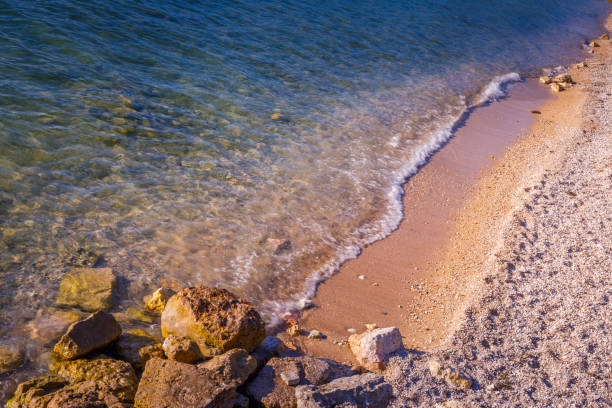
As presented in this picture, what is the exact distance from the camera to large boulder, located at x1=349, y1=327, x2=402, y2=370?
4711mm

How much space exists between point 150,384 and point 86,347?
0.89 metres

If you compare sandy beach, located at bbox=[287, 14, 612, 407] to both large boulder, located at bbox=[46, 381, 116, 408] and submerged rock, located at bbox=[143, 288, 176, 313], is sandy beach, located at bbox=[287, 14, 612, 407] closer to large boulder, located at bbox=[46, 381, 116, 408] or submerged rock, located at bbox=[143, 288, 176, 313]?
submerged rock, located at bbox=[143, 288, 176, 313]

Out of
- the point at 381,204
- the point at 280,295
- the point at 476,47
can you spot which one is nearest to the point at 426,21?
the point at 476,47

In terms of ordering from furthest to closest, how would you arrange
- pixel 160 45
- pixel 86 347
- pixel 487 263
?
pixel 160 45 → pixel 487 263 → pixel 86 347

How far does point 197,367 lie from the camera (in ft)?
12.8

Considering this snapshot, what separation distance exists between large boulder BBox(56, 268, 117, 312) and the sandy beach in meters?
Answer: 2.41

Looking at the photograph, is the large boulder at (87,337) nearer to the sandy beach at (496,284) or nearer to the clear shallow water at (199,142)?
the clear shallow water at (199,142)

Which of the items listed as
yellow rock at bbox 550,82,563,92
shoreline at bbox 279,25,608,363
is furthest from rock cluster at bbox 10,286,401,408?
yellow rock at bbox 550,82,563,92

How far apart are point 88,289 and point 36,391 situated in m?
1.71

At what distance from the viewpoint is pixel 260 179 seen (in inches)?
328

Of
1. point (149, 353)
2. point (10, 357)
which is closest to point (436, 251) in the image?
point (149, 353)

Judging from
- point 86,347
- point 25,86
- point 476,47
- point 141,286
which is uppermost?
point 476,47

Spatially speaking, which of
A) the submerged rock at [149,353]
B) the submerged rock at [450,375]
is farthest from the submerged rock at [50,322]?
the submerged rock at [450,375]

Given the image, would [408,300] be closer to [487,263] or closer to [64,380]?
[487,263]
